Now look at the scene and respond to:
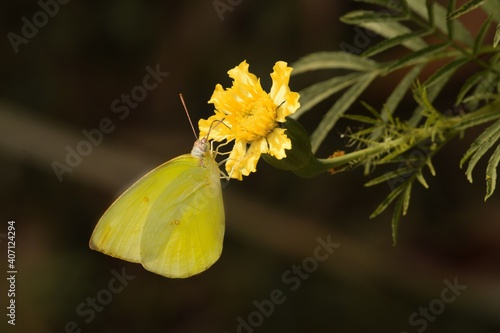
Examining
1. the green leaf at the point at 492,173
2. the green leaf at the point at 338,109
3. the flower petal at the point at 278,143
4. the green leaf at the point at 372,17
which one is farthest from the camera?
the green leaf at the point at 338,109

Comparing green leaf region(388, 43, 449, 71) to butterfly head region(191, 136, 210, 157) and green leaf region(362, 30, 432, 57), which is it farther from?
butterfly head region(191, 136, 210, 157)

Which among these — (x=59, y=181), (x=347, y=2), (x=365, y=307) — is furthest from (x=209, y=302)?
(x=347, y=2)

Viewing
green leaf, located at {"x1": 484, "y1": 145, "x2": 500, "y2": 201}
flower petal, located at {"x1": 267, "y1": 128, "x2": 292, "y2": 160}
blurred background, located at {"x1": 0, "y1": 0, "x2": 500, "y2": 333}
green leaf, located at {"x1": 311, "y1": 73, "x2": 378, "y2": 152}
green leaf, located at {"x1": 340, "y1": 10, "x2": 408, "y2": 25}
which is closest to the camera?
green leaf, located at {"x1": 484, "y1": 145, "x2": 500, "y2": 201}

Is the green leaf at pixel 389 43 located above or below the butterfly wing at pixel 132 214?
above

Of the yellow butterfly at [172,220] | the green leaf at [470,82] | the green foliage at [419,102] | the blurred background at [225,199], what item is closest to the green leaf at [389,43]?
the green foliage at [419,102]

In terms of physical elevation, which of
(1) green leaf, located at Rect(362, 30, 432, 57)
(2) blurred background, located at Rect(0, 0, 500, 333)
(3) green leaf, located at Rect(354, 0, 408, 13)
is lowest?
(2) blurred background, located at Rect(0, 0, 500, 333)

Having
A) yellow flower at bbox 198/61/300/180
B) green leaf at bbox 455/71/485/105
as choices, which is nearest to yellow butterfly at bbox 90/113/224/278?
yellow flower at bbox 198/61/300/180

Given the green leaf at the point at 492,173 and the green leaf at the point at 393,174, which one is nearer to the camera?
the green leaf at the point at 492,173

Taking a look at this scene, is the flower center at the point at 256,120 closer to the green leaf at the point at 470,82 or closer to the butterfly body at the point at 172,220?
the butterfly body at the point at 172,220

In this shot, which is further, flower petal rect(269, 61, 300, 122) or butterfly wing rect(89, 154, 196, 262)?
butterfly wing rect(89, 154, 196, 262)
